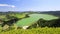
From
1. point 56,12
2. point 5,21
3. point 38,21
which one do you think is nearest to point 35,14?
point 38,21

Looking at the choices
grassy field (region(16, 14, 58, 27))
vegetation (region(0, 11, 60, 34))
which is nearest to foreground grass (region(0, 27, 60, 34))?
vegetation (region(0, 11, 60, 34))

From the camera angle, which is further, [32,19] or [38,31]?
[32,19]

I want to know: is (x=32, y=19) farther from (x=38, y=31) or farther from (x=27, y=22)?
(x=38, y=31)

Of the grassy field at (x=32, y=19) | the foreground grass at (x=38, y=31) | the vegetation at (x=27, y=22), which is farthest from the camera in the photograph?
the grassy field at (x=32, y=19)

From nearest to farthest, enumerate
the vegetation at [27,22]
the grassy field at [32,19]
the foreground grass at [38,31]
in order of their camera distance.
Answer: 1. the foreground grass at [38,31]
2. the vegetation at [27,22]
3. the grassy field at [32,19]

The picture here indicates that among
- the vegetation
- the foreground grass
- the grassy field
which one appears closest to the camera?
the foreground grass

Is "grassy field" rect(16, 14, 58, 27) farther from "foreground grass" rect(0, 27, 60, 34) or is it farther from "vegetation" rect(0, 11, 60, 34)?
"foreground grass" rect(0, 27, 60, 34)

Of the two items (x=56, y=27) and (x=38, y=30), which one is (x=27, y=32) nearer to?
(x=38, y=30)

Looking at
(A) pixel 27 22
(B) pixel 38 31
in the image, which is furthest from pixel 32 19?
(B) pixel 38 31

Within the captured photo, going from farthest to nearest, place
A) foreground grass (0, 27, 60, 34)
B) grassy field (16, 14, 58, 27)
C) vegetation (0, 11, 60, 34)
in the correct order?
grassy field (16, 14, 58, 27), vegetation (0, 11, 60, 34), foreground grass (0, 27, 60, 34)

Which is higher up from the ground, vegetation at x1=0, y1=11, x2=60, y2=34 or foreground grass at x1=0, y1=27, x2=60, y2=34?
vegetation at x1=0, y1=11, x2=60, y2=34

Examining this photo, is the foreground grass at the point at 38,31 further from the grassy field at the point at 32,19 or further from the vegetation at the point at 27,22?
the grassy field at the point at 32,19

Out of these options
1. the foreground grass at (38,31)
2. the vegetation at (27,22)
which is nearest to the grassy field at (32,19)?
the vegetation at (27,22)

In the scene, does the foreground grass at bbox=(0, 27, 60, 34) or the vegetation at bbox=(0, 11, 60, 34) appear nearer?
the foreground grass at bbox=(0, 27, 60, 34)
